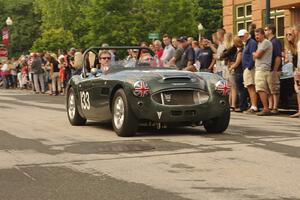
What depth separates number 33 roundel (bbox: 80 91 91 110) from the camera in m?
11.8

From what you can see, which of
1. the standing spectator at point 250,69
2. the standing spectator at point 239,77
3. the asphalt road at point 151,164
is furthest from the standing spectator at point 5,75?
the asphalt road at point 151,164

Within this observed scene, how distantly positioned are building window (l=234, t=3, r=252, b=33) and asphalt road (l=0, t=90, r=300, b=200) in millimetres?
22298

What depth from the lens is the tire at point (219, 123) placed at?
10556mm

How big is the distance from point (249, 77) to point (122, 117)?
217 inches

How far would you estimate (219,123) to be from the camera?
10.6m

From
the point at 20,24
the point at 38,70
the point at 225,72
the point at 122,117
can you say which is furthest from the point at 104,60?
the point at 20,24

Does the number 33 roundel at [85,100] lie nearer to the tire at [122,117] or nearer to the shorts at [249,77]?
the tire at [122,117]

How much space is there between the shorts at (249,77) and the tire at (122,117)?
5240 mm

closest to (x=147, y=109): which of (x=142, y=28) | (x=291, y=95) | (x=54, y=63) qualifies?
(x=291, y=95)

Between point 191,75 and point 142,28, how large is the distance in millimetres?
Answer: 56729

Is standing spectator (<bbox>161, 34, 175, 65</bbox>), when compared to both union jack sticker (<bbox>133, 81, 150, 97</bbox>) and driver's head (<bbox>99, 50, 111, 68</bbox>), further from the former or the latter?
union jack sticker (<bbox>133, 81, 150, 97</bbox>)

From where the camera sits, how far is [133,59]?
1218 centimetres

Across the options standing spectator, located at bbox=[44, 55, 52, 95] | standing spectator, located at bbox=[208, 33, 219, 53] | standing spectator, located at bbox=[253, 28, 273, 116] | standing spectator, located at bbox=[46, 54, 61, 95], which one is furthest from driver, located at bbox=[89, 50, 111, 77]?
standing spectator, located at bbox=[44, 55, 52, 95]

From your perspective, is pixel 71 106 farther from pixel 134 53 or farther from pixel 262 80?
pixel 262 80
